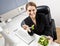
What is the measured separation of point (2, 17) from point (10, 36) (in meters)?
0.32

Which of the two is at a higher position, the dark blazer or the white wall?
the dark blazer

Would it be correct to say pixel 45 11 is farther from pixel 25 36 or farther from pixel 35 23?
pixel 25 36

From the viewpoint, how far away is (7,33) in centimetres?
170

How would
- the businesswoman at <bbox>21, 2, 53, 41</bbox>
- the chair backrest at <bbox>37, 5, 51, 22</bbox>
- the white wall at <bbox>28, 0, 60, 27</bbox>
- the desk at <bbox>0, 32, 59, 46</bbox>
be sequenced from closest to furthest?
the desk at <bbox>0, 32, 59, 46</bbox> < the businesswoman at <bbox>21, 2, 53, 41</bbox> < the chair backrest at <bbox>37, 5, 51, 22</bbox> < the white wall at <bbox>28, 0, 60, 27</bbox>

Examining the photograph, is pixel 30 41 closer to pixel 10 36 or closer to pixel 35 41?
pixel 35 41

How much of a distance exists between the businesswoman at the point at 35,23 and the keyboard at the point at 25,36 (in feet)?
0.22

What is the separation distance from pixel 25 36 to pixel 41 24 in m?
0.39

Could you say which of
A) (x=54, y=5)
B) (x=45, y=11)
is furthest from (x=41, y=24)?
(x=54, y=5)

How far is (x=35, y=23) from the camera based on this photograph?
6.38 feet

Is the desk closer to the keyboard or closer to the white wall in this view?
the keyboard

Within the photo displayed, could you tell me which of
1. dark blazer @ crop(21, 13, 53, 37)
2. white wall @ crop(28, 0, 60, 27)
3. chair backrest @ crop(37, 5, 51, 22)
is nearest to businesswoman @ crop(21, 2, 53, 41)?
dark blazer @ crop(21, 13, 53, 37)

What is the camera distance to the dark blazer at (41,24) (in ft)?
6.25

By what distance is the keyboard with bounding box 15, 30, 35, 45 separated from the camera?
1.62 m

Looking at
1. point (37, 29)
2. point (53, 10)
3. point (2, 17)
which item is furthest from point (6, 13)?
point (53, 10)
